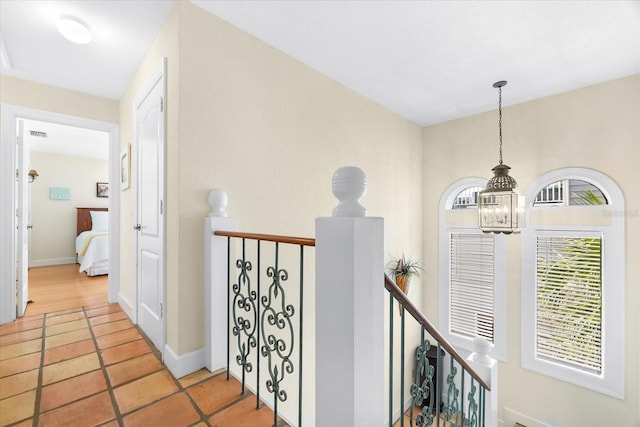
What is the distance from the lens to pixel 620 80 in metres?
2.76

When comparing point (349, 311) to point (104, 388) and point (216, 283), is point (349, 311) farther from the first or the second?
point (104, 388)

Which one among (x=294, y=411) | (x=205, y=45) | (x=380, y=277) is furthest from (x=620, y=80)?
(x=294, y=411)

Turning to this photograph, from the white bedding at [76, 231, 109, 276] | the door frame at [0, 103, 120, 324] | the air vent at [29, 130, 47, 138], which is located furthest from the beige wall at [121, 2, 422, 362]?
the air vent at [29, 130, 47, 138]

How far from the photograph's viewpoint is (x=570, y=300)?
2988 millimetres

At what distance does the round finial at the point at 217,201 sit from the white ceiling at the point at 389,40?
1.24 meters

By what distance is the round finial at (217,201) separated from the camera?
1.76 m

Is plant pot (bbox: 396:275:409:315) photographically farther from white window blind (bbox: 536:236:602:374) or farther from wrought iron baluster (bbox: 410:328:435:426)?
wrought iron baluster (bbox: 410:328:435:426)

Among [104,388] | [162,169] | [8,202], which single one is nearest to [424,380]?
[104,388]

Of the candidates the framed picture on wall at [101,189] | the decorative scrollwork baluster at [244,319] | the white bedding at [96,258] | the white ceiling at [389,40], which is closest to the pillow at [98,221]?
the framed picture on wall at [101,189]

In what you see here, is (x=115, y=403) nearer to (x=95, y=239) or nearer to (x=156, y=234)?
(x=156, y=234)

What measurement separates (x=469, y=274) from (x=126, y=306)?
403 cm

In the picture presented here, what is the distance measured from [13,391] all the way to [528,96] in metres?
4.97

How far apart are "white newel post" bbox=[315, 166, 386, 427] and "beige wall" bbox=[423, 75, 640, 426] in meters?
3.16

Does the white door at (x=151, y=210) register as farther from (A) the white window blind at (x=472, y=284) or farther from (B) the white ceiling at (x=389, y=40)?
(A) the white window blind at (x=472, y=284)
